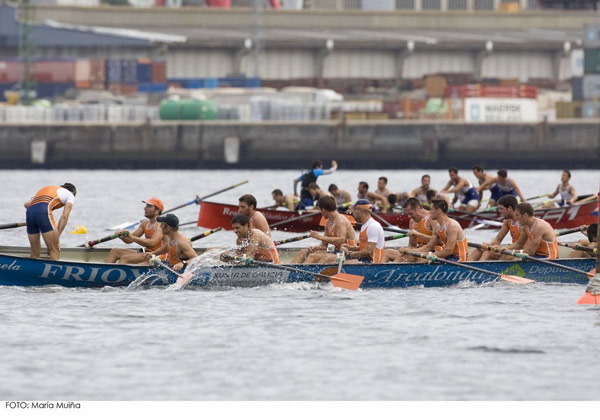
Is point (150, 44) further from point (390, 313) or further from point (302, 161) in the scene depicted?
point (390, 313)

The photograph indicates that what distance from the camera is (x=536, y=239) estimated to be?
24500 millimetres

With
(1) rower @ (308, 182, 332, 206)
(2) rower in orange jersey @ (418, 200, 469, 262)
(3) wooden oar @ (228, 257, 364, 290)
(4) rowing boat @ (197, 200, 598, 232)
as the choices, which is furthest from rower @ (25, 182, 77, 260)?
(1) rower @ (308, 182, 332, 206)

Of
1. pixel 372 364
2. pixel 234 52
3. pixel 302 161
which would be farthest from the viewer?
pixel 234 52

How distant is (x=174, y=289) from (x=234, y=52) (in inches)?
3083

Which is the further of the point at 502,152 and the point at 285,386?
the point at 502,152

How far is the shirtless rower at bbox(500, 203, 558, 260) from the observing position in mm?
24453

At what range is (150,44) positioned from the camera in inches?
3797

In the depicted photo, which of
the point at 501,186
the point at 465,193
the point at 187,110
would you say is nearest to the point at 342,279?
the point at 501,186

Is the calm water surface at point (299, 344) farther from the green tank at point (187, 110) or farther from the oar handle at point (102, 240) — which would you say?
the green tank at point (187, 110)

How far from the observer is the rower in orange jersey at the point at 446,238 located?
24531mm

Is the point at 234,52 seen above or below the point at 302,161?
above

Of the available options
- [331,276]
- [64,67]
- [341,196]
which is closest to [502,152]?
[64,67]

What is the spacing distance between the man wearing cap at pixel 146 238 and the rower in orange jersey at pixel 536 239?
6.77 metres

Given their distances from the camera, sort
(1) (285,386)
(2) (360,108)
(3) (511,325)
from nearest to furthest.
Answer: (1) (285,386)
(3) (511,325)
(2) (360,108)
